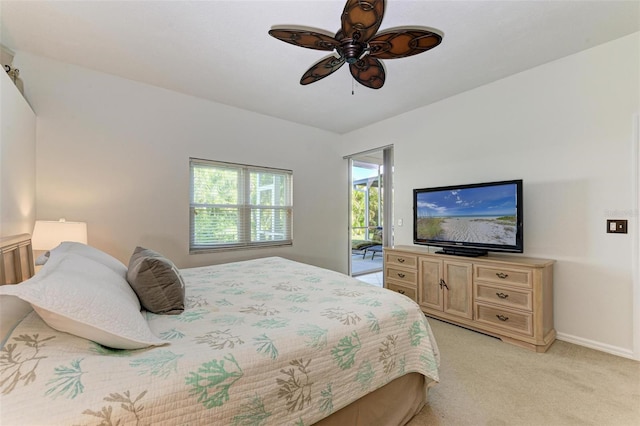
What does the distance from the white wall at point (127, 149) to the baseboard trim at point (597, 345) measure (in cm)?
350

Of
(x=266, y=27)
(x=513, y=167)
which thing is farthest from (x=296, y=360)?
(x=513, y=167)

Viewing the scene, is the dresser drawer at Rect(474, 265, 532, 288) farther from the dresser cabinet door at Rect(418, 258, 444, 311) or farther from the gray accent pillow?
the gray accent pillow

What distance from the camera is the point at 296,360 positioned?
111 cm

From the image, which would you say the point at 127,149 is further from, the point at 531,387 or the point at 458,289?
the point at 531,387

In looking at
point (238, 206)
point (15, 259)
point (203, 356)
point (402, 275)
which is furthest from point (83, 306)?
point (402, 275)

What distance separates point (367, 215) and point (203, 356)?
23.1 ft

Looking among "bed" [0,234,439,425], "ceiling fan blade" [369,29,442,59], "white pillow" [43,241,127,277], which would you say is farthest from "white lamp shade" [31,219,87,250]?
"ceiling fan blade" [369,29,442,59]

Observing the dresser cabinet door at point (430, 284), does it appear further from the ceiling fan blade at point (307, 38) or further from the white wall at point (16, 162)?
the white wall at point (16, 162)

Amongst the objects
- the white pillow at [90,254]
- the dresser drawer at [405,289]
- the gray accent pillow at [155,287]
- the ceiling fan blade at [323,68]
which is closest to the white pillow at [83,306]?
the gray accent pillow at [155,287]

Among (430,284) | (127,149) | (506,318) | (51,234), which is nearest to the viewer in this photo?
(51,234)

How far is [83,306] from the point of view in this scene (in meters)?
0.94

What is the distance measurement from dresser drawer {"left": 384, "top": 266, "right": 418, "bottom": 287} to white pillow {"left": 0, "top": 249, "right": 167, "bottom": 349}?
2907 mm

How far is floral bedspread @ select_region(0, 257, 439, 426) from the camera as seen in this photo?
0.76 metres

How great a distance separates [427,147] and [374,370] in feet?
10.4
